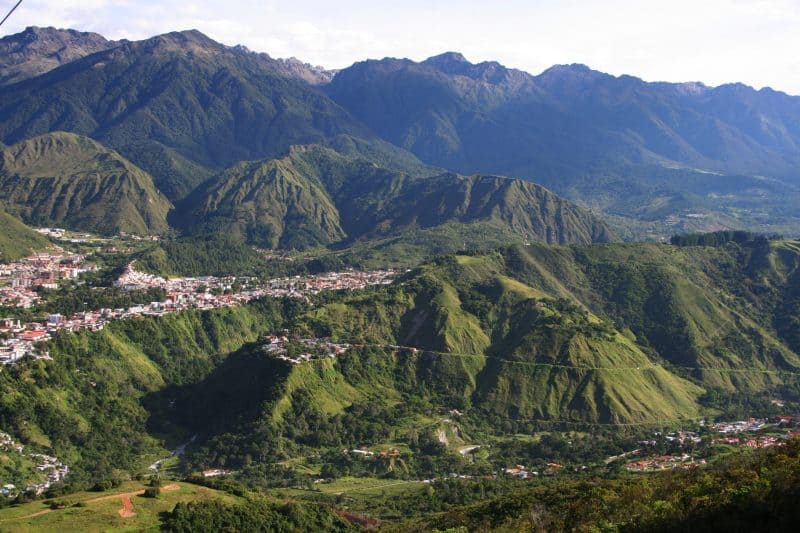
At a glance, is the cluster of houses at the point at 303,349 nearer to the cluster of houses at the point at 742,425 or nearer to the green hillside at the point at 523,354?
the green hillside at the point at 523,354

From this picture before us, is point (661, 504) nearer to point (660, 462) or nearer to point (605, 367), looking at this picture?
point (660, 462)

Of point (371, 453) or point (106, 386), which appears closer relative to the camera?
point (371, 453)

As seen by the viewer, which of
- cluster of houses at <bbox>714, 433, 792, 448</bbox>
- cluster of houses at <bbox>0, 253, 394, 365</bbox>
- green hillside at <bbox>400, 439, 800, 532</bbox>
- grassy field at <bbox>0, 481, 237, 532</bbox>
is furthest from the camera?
cluster of houses at <bbox>0, 253, 394, 365</bbox>

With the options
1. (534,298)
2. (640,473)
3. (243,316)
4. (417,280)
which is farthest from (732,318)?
(243,316)

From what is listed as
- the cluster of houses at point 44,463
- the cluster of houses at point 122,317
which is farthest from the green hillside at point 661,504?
the cluster of houses at point 122,317

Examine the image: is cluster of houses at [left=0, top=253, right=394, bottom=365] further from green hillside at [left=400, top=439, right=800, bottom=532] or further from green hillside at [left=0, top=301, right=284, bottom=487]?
green hillside at [left=400, top=439, right=800, bottom=532]

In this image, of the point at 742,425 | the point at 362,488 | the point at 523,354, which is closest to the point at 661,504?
the point at 362,488

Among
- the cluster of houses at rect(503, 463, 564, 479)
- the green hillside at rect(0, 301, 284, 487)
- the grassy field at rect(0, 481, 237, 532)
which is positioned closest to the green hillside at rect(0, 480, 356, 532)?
the grassy field at rect(0, 481, 237, 532)
